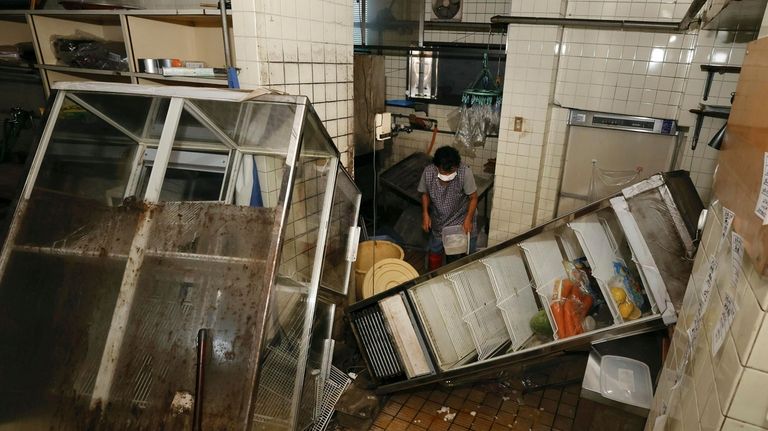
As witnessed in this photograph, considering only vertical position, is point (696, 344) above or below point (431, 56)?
below

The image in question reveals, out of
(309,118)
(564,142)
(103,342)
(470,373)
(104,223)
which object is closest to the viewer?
(103,342)

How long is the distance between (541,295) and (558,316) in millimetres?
197

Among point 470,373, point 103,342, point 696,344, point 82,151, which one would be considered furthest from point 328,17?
point 696,344

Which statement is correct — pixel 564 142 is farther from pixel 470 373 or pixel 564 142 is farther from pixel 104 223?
pixel 104 223

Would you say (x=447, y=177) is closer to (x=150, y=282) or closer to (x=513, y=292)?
(x=513, y=292)

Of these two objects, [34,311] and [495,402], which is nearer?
[34,311]

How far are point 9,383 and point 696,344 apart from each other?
9.13 feet

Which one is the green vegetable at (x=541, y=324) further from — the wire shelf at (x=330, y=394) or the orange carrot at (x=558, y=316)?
the wire shelf at (x=330, y=394)

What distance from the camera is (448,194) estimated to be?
4.32 m

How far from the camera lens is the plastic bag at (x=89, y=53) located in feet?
12.3

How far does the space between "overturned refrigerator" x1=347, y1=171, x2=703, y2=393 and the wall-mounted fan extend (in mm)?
3680

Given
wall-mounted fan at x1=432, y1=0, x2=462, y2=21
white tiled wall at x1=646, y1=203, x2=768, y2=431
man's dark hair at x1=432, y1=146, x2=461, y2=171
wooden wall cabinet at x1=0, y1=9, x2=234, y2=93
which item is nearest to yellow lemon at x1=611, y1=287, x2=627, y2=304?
white tiled wall at x1=646, y1=203, x2=768, y2=431

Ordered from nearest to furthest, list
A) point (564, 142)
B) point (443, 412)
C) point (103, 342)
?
point (103, 342)
point (443, 412)
point (564, 142)

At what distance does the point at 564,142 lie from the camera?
4.63m
